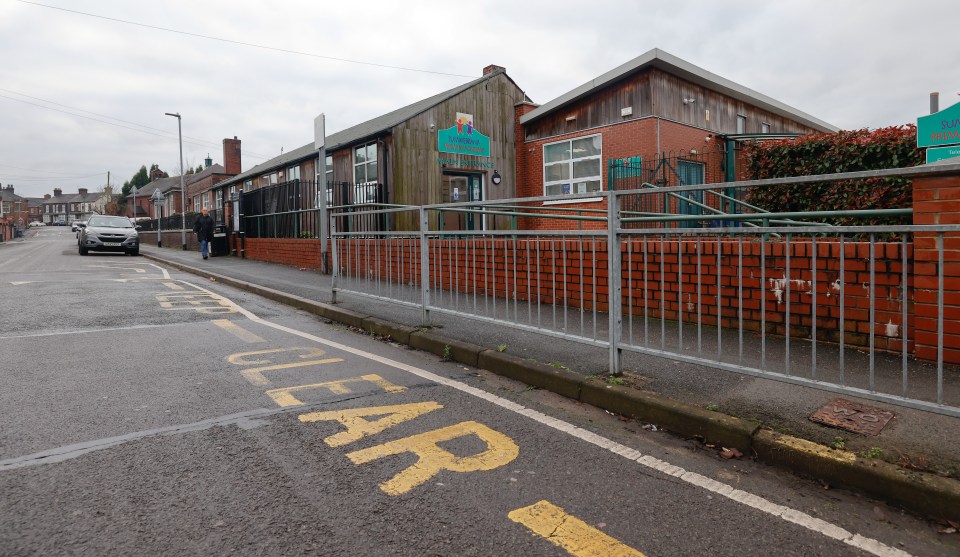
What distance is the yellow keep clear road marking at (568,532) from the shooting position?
227 centimetres

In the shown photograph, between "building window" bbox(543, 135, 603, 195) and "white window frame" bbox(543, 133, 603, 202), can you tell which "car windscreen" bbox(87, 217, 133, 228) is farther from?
"building window" bbox(543, 135, 603, 195)

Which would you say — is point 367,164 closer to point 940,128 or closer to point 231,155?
point 940,128

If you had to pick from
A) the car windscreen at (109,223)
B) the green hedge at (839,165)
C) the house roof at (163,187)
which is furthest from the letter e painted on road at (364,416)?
the house roof at (163,187)

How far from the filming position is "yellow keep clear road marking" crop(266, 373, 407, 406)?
4156 mm

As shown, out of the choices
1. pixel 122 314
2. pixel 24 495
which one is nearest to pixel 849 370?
pixel 24 495

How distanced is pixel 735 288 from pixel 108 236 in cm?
2433

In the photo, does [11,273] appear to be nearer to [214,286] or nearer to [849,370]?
[214,286]

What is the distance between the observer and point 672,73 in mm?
14719

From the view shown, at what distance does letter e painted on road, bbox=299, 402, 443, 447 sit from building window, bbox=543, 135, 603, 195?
40.8 ft

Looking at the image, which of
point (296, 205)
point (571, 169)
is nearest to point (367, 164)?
point (296, 205)

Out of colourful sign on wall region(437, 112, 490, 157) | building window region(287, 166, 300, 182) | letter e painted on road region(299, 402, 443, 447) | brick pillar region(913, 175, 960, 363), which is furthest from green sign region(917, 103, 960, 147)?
building window region(287, 166, 300, 182)

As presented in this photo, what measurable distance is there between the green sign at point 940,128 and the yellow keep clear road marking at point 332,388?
6.32 metres

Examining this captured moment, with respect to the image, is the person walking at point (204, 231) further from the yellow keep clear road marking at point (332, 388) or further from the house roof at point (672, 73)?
the yellow keep clear road marking at point (332, 388)

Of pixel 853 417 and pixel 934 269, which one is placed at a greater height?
pixel 934 269
